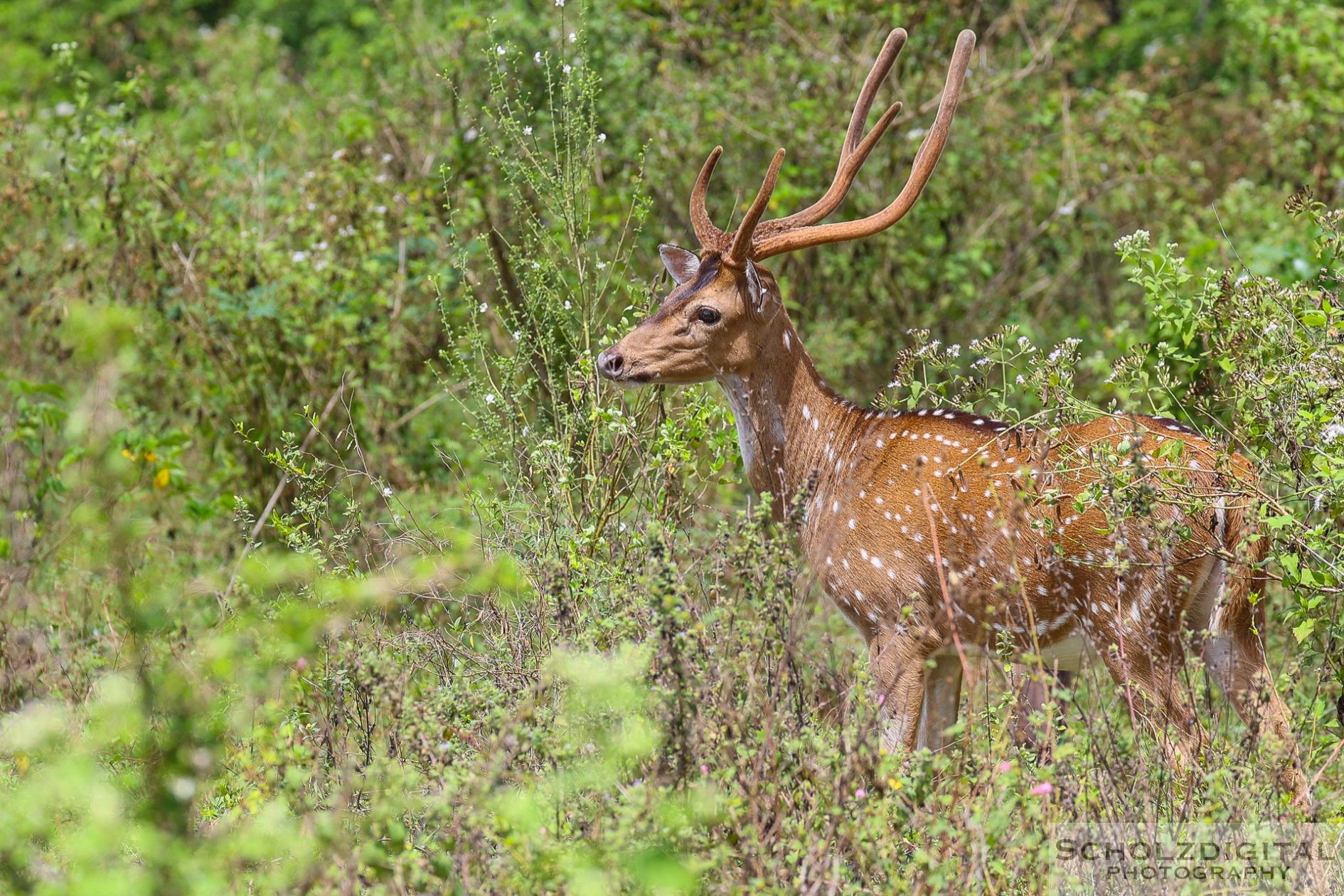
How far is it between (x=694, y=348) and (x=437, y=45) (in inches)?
209

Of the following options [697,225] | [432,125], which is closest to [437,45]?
[432,125]

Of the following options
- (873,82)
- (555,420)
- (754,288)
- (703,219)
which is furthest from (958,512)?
(873,82)

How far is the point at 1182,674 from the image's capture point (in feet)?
14.3

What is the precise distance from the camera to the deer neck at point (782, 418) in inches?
215

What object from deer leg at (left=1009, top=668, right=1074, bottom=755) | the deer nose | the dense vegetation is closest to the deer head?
the deer nose

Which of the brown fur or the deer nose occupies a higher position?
the deer nose

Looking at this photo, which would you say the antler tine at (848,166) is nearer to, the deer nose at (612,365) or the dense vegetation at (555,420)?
the dense vegetation at (555,420)

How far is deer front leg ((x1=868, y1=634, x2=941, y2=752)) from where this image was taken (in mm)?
4895

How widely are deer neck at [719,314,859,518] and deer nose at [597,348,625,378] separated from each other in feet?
1.36

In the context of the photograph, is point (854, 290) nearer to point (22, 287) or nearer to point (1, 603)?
point (22, 287)

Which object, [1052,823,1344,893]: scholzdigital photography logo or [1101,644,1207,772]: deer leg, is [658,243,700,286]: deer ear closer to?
→ [1101,644,1207,772]: deer leg

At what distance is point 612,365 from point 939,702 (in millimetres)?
1649

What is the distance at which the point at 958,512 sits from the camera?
495 centimetres

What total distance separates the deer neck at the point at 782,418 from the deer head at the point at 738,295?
4 centimetres
